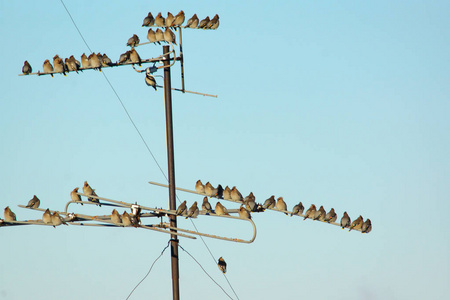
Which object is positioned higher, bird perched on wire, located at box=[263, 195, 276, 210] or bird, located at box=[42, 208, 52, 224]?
bird perched on wire, located at box=[263, 195, 276, 210]

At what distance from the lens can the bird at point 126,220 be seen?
18.7 metres

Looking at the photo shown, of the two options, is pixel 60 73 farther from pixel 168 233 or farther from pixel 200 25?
pixel 168 233

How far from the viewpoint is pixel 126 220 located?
61.7ft

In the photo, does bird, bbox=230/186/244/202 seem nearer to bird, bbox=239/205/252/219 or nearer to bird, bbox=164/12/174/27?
bird, bbox=239/205/252/219

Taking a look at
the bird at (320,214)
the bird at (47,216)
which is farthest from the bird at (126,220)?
the bird at (320,214)

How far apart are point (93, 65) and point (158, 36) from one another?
6.92 ft

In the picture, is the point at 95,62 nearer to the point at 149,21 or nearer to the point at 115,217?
the point at 149,21

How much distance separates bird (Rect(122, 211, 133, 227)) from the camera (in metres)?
18.7

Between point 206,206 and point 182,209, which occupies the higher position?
point 206,206

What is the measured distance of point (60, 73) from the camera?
22.3m

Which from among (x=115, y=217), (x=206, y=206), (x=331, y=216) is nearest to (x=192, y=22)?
(x=206, y=206)

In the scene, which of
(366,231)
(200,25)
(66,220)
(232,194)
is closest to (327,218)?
(366,231)

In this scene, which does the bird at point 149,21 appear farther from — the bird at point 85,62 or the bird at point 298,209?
the bird at point 298,209

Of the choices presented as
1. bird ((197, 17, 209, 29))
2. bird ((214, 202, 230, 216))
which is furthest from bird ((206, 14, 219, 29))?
bird ((214, 202, 230, 216))
